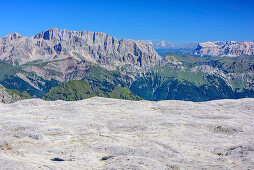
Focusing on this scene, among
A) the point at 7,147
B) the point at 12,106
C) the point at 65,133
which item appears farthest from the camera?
the point at 12,106

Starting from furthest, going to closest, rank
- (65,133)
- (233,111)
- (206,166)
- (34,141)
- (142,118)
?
1. (233,111)
2. (142,118)
3. (65,133)
4. (34,141)
5. (206,166)

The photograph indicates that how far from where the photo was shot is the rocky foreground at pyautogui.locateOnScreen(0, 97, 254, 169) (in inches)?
2660

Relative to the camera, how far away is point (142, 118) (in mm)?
119812

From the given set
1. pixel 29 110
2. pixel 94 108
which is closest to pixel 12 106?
pixel 29 110

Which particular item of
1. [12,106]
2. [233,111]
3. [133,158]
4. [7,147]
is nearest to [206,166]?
[133,158]

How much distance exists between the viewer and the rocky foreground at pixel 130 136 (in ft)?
222

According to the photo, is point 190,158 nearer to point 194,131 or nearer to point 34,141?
point 194,131

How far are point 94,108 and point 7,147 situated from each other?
71.5m

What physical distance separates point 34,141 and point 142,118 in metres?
50.4

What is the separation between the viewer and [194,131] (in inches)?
4055

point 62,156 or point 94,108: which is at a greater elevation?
point 94,108

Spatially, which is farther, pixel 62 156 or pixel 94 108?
pixel 94 108

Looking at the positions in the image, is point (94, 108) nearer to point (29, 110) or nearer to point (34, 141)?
point (29, 110)

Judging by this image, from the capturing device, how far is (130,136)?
95.3m
